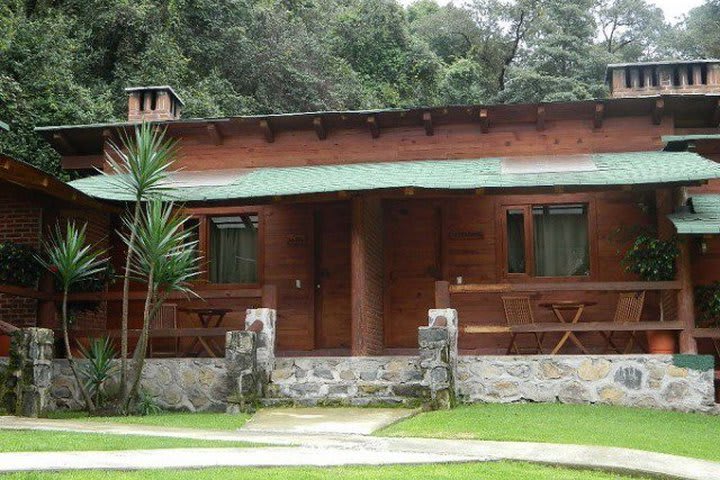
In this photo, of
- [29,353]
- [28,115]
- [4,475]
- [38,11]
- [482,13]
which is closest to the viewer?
[4,475]

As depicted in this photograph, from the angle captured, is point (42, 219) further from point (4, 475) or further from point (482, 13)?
point (482, 13)

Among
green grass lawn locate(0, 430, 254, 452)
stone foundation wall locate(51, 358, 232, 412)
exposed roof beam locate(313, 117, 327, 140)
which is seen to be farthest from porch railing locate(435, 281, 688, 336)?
green grass lawn locate(0, 430, 254, 452)

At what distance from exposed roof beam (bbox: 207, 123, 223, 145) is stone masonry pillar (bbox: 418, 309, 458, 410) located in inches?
215

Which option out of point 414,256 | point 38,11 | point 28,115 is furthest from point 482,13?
point 414,256

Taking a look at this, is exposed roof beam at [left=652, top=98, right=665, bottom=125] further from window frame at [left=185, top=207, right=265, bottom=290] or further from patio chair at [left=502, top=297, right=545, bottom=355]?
window frame at [left=185, top=207, right=265, bottom=290]

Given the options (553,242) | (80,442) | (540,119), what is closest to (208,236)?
(553,242)

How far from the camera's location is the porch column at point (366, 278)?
11812 millimetres

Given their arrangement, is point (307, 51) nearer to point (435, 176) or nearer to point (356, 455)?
point (435, 176)

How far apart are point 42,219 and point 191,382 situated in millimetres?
4297

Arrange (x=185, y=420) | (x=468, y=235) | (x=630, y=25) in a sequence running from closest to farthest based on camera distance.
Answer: (x=185, y=420) < (x=468, y=235) < (x=630, y=25)

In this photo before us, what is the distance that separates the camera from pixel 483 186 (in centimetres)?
1123

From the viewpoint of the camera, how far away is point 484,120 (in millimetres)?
13477

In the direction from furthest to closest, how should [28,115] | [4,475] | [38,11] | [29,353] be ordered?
[38,11]
[28,115]
[29,353]
[4,475]

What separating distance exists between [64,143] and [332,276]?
5050mm
